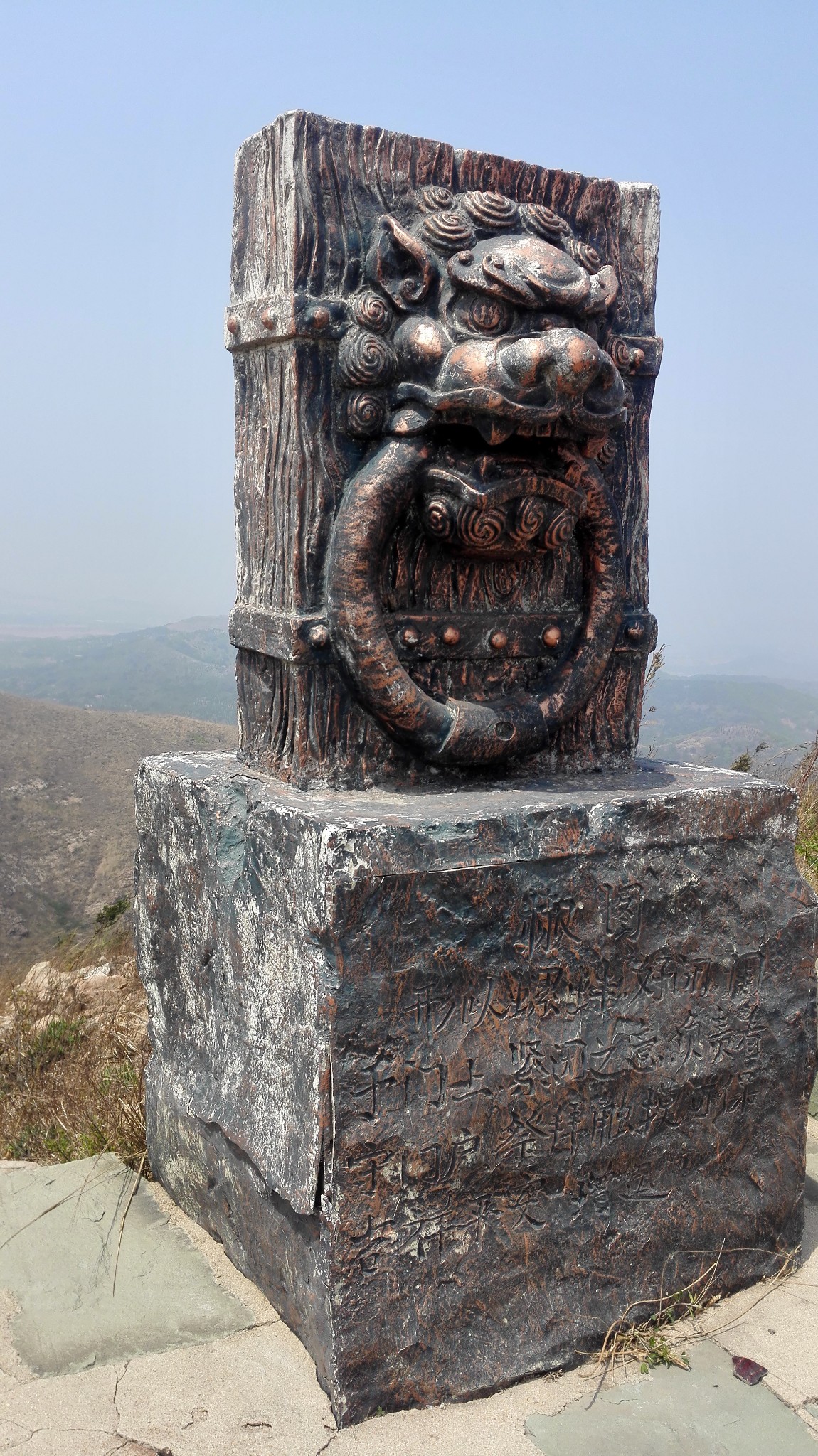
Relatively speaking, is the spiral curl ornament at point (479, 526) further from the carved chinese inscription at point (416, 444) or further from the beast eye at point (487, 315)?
the beast eye at point (487, 315)

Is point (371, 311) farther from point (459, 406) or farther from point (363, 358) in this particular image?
point (459, 406)

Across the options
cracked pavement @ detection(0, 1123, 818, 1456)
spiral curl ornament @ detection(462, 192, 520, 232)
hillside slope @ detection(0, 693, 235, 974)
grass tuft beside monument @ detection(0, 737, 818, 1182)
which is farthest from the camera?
hillside slope @ detection(0, 693, 235, 974)

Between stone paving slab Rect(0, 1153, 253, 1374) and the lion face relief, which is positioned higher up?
the lion face relief

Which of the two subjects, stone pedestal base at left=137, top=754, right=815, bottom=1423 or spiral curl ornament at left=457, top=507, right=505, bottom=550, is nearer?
stone pedestal base at left=137, top=754, right=815, bottom=1423

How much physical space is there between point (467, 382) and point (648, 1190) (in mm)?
1697

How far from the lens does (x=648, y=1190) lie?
7.93 ft

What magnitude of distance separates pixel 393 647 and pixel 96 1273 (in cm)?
151

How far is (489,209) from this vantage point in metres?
2.31

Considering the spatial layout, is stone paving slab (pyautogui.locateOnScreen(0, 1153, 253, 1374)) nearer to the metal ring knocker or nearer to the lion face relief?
the metal ring knocker

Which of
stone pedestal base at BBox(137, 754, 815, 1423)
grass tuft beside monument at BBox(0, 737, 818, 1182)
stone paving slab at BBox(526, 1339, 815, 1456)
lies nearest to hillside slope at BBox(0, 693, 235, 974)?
grass tuft beside monument at BBox(0, 737, 818, 1182)

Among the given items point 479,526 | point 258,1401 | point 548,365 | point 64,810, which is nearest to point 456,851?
point 479,526

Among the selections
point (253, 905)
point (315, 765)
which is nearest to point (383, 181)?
point (315, 765)

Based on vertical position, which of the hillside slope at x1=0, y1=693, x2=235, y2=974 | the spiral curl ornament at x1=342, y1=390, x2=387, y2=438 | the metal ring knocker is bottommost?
the hillside slope at x1=0, y1=693, x2=235, y2=974

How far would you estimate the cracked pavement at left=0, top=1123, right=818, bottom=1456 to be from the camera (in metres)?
1.99
